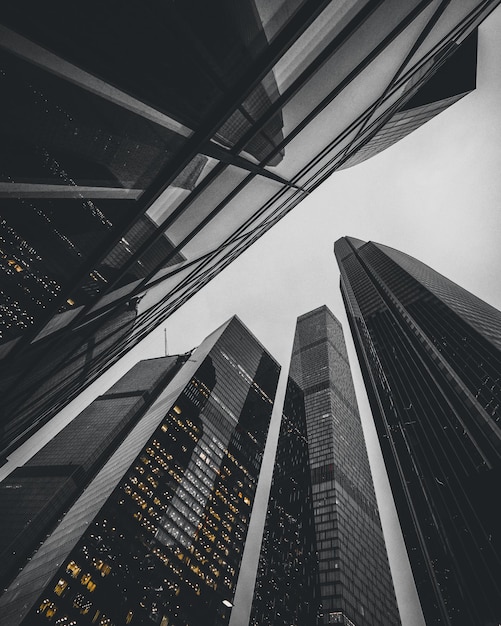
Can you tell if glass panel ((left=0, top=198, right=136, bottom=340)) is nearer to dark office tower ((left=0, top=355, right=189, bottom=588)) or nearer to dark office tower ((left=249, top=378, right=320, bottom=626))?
dark office tower ((left=249, top=378, right=320, bottom=626))

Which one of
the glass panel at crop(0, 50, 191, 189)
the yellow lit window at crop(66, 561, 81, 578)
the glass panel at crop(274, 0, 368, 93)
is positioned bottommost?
the glass panel at crop(0, 50, 191, 189)

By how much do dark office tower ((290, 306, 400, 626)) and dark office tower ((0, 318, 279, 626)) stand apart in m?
24.2

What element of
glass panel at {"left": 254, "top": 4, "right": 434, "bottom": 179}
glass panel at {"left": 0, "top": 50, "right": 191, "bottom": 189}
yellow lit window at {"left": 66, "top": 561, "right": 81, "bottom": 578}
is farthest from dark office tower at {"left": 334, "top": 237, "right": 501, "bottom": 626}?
yellow lit window at {"left": 66, "top": 561, "right": 81, "bottom": 578}

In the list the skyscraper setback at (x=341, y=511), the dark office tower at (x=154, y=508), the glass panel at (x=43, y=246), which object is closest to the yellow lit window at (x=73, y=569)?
the dark office tower at (x=154, y=508)

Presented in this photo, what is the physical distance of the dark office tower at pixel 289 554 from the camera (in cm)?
9040

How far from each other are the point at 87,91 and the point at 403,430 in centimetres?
8568

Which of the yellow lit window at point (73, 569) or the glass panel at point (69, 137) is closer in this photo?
the glass panel at point (69, 137)

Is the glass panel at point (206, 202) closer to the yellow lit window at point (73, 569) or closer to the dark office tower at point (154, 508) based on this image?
the dark office tower at point (154, 508)

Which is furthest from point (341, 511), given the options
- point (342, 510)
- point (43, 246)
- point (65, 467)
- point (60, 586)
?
point (43, 246)

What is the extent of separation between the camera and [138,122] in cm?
412

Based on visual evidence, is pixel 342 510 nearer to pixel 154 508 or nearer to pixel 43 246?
pixel 154 508

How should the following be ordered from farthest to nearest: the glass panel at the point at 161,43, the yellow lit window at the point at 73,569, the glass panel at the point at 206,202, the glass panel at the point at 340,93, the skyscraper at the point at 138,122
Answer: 1. the yellow lit window at the point at 73,569
2. the glass panel at the point at 206,202
3. the glass panel at the point at 340,93
4. the skyscraper at the point at 138,122
5. the glass panel at the point at 161,43

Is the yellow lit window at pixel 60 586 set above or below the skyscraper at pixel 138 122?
above

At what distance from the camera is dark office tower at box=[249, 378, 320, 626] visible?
90.4 meters
